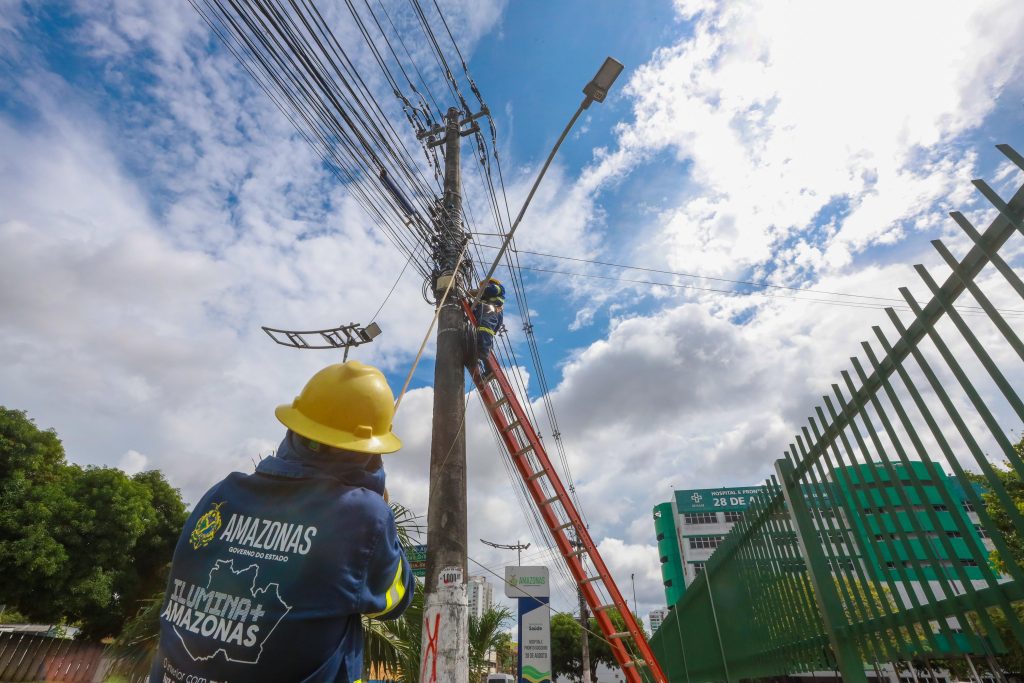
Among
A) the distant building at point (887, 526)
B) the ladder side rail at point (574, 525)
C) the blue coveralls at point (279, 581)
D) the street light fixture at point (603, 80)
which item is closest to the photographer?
the blue coveralls at point (279, 581)

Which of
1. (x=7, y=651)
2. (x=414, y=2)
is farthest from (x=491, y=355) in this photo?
(x=7, y=651)

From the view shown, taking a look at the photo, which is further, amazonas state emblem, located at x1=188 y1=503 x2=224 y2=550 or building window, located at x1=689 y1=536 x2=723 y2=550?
building window, located at x1=689 y1=536 x2=723 y2=550

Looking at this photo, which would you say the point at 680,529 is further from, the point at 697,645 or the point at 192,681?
the point at 192,681

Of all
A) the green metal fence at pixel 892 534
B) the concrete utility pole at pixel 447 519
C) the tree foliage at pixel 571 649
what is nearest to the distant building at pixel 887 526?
the green metal fence at pixel 892 534

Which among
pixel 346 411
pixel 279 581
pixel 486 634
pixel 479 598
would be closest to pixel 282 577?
pixel 279 581

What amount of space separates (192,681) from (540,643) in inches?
347

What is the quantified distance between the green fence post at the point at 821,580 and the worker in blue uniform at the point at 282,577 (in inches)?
93.6

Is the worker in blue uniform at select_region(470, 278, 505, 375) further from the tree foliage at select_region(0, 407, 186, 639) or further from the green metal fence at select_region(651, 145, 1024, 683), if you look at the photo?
the tree foliage at select_region(0, 407, 186, 639)

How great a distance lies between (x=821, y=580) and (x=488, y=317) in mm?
4695

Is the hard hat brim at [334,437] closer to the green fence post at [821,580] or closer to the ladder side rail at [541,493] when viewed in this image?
the green fence post at [821,580]

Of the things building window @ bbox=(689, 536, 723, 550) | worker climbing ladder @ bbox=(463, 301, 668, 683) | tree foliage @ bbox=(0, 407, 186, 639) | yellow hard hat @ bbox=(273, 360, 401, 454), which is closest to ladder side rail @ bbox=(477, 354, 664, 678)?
worker climbing ladder @ bbox=(463, 301, 668, 683)

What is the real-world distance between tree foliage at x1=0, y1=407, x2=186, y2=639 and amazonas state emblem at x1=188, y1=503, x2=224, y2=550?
1758 centimetres

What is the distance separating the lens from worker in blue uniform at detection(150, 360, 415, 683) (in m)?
1.35

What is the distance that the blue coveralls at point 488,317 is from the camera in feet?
20.9
